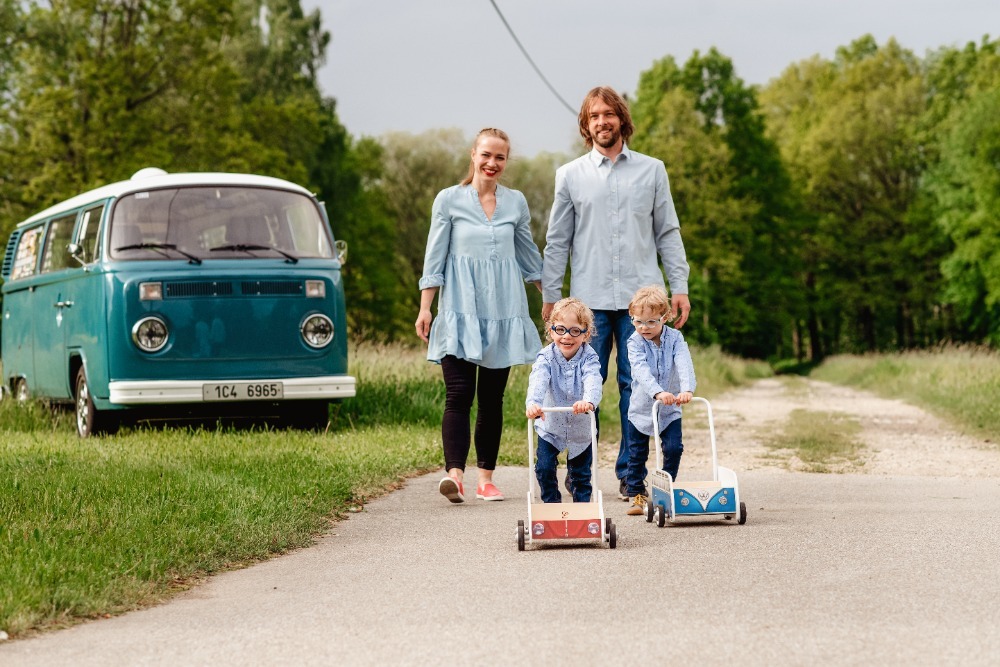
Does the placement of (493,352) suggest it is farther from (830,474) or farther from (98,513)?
(830,474)

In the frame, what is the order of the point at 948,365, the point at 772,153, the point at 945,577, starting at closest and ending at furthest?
the point at 945,577 < the point at 948,365 < the point at 772,153

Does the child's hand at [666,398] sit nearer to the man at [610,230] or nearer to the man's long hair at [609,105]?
the man at [610,230]

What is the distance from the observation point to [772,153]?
54.3 m

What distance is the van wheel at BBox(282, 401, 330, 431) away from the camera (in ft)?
39.1

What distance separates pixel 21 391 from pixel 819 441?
8.36m

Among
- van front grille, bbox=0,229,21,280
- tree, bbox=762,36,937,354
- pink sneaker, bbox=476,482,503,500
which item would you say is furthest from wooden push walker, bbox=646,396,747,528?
tree, bbox=762,36,937,354

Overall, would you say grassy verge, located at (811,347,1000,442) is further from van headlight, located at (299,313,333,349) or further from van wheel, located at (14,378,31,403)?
van wheel, located at (14,378,31,403)

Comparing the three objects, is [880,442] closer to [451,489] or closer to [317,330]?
[317,330]

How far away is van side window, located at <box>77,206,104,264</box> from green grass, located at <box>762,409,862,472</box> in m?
6.33

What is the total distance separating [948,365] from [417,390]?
15.1 meters

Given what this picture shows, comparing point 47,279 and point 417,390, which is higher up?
point 47,279

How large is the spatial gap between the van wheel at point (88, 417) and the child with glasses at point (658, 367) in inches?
240

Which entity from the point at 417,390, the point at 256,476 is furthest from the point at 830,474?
the point at 417,390

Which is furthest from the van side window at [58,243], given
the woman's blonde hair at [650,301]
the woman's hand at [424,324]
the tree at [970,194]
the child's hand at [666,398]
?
the tree at [970,194]
